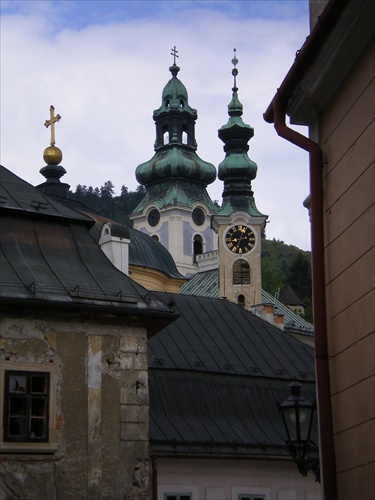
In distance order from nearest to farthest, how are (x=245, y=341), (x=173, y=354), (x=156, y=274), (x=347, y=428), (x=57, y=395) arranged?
(x=347, y=428) < (x=57, y=395) < (x=173, y=354) < (x=245, y=341) < (x=156, y=274)

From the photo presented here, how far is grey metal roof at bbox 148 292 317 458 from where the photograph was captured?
2430 cm

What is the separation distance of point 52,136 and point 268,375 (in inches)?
329

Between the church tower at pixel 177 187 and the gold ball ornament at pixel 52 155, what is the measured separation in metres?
61.5

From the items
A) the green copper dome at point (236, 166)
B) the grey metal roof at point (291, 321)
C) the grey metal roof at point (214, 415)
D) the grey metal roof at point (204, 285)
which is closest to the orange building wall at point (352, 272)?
the grey metal roof at point (214, 415)

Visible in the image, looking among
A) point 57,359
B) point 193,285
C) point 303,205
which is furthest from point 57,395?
point 193,285

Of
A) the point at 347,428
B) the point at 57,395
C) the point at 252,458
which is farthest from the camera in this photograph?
the point at 252,458

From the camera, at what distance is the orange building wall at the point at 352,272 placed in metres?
10.4

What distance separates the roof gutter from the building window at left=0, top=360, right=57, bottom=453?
6362 mm

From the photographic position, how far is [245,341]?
28750 millimetres

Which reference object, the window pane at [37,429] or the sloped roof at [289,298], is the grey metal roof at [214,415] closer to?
the window pane at [37,429]

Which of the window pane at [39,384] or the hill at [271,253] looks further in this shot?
the hill at [271,253]

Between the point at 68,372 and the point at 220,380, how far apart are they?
954 centimetres

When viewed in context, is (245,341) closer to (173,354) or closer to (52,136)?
(173,354)

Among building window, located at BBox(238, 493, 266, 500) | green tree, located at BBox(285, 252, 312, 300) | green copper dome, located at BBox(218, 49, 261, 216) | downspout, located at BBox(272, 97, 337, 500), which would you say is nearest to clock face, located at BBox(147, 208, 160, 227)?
green tree, located at BBox(285, 252, 312, 300)
